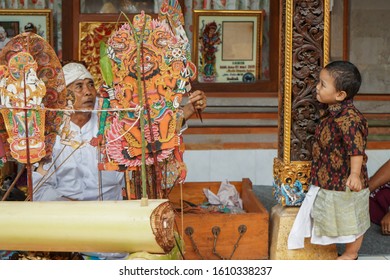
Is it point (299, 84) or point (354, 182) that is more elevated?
point (299, 84)

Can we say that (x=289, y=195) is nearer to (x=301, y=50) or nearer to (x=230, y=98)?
(x=301, y=50)

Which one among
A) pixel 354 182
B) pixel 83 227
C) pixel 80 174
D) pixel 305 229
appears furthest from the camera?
pixel 80 174

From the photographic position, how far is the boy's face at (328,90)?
11.5ft

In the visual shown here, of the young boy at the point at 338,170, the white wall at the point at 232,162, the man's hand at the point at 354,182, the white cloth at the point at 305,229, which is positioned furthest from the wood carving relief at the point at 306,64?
the white wall at the point at 232,162

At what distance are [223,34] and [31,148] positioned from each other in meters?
3.45

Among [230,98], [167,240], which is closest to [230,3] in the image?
[230,98]

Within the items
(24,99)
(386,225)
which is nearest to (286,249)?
(386,225)

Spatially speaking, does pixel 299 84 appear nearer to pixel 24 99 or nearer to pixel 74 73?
pixel 74 73

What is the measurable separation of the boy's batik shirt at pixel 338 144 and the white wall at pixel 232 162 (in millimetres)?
2565

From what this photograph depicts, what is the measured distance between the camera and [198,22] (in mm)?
6125

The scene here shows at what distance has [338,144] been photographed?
3510mm

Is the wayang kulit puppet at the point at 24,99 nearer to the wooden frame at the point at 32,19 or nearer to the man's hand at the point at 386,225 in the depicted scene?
the man's hand at the point at 386,225

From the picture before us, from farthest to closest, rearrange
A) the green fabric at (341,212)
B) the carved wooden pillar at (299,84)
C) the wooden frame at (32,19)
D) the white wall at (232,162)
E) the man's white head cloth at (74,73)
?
the white wall at (232,162)
the wooden frame at (32,19)
the man's white head cloth at (74,73)
the carved wooden pillar at (299,84)
the green fabric at (341,212)

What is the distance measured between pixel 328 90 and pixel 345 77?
0.11 m
